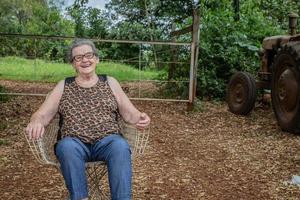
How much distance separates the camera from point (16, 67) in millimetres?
9961

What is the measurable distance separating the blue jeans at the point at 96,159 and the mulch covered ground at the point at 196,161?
844 millimetres

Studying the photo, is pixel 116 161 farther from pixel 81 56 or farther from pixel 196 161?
pixel 196 161

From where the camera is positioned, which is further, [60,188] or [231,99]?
[231,99]

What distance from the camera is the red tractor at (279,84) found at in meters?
5.43

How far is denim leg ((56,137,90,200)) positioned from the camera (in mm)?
2635

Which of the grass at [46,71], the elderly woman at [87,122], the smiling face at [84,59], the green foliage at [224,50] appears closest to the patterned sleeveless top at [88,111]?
the elderly woman at [87,122]

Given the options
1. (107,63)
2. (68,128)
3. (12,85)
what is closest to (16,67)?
(12,85)

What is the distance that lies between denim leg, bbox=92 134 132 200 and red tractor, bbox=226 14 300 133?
122 inches

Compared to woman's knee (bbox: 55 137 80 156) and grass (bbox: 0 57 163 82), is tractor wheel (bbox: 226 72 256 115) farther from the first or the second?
woman's knee (bbox: 55 137 80 156)

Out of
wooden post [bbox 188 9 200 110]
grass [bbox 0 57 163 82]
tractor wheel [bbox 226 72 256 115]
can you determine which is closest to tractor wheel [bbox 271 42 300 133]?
tractor wheel [bbox 226 72 256 115]

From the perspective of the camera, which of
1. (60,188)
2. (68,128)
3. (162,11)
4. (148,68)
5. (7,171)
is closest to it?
(68,128)

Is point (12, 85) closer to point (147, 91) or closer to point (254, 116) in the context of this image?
point (147, 91)

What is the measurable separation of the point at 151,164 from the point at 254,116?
285cm

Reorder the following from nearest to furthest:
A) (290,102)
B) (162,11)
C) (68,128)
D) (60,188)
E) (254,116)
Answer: (68,128), (60,188), (290,102), (254,116), (162,11)
